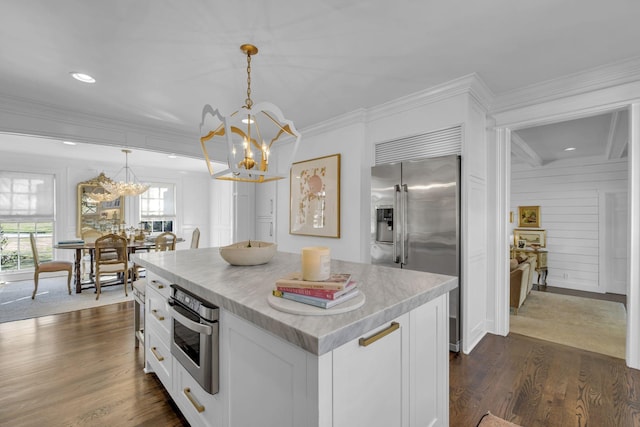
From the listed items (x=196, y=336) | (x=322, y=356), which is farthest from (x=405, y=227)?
(x=322, y=356)

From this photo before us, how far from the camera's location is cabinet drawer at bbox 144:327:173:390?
1969 mm

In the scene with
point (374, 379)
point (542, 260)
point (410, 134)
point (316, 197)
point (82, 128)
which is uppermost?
point (82, 128)

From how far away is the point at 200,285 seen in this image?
1.47 meters

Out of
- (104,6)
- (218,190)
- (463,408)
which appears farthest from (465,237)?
(218,190)

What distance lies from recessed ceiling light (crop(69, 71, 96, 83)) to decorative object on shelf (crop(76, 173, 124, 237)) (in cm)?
429

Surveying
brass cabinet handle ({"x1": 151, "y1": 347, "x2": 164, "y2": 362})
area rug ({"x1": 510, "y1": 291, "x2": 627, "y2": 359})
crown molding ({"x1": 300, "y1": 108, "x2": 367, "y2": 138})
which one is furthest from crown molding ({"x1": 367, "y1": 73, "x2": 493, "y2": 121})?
brass cabinet handle ({"x1": 151, "y1": 347, "x2": 164, "y2": 362})

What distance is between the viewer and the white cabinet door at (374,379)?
1.00 metres

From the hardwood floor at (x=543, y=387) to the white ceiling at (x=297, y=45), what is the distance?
2.56 meters

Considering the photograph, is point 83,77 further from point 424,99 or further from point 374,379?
point 374,379

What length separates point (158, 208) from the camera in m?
7.70

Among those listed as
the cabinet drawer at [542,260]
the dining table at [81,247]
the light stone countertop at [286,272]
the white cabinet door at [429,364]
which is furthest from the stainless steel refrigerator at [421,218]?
the dining table at [81,247]

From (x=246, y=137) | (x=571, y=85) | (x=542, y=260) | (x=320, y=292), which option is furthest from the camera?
(x=542, y=260)

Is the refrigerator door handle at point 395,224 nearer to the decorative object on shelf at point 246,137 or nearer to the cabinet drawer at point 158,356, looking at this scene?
the decorative object on shelf at point 246,137

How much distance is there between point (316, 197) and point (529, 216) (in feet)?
15.5
